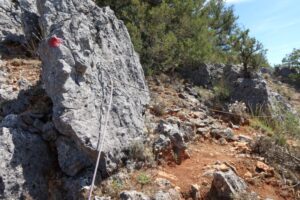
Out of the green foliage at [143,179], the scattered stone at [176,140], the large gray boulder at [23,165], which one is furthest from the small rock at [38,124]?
the scattered stone at [176,140]

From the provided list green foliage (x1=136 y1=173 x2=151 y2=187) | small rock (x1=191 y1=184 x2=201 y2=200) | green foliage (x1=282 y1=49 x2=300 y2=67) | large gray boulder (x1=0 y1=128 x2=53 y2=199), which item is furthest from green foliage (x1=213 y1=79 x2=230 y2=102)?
green foliage (x1=282 y1=49 x2=300 y2=67)

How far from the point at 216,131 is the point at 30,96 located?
2969 mm

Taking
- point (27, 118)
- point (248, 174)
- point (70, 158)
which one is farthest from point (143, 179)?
point (27, 118)

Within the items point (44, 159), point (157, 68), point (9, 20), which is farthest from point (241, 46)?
point (44, 159)

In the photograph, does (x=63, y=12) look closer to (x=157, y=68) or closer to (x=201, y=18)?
(x=157, y=68)

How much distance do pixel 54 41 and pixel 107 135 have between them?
139 centimetres

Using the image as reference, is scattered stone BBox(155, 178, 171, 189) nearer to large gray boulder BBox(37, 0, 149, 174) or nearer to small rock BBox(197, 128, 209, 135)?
large gray boulder BBox(37, 0, 149, 174)

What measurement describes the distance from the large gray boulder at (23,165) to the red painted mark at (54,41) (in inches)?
45.9

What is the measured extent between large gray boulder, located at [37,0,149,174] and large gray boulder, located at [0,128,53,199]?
283mm

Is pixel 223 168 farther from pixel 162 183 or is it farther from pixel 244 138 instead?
pixel 244 138

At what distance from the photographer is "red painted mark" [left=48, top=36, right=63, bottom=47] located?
4.72 m

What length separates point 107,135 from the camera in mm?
4461

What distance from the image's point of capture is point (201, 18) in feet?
30.1

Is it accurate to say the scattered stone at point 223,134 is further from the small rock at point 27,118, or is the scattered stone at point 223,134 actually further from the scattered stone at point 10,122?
the scattered stone at point 10,122
